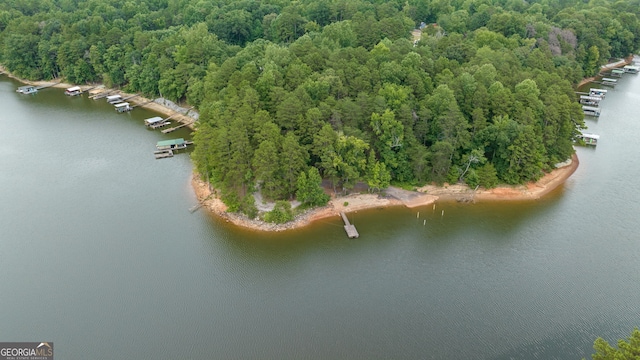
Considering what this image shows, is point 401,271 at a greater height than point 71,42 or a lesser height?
lesser

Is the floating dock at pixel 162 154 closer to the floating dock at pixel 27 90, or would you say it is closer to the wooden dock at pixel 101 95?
the wooden dock at pixel 101 95

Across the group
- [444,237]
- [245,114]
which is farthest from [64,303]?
[444,237]

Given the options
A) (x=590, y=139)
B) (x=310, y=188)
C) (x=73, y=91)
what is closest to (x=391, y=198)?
(x=310, y=188)

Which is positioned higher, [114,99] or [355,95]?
[355,95]

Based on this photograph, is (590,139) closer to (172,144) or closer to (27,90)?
(172,144)

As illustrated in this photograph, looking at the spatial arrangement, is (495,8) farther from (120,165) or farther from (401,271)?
(120,165)

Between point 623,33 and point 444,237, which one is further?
point 623,33
